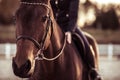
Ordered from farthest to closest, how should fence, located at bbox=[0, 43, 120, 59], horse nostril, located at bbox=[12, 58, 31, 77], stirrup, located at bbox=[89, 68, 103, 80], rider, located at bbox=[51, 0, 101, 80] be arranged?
fence, located at bbox=[0, 43, 120, 59] → stirrup, located at bbox=[89, 68, 103, 80] → rider, located at bbox=[51, 0, 101, 80] → horse nostril, located at bbox=[12, 58, 31, 77]

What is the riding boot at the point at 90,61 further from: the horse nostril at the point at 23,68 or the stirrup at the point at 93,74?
the horse nostril at the point at 23,68

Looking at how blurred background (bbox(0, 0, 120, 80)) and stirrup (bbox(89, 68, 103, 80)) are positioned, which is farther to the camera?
blurred background (bbox(0, 0, 120, 80))

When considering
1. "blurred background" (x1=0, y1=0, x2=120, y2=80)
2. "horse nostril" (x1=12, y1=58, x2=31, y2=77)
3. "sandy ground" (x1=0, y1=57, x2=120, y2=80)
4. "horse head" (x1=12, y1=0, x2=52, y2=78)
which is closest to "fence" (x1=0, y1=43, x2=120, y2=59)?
"blurred background" (x1=0, y1=0, x2=120, y2=80)

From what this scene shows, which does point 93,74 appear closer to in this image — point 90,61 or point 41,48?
point 90,61

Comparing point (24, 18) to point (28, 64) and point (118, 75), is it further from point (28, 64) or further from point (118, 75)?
point (118, 75)

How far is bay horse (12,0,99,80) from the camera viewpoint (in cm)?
504

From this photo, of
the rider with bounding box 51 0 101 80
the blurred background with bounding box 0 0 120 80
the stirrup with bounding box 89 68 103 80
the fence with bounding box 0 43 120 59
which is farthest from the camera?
the blurred background with bounding box 0 0 120 80

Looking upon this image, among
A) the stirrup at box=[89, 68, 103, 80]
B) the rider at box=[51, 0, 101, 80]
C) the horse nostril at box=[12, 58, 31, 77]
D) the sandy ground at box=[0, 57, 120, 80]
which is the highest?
the rider at box=[51, 0, 101, 80]

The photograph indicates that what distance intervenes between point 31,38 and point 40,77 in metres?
0.85

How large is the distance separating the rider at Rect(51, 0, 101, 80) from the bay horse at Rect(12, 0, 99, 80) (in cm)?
22

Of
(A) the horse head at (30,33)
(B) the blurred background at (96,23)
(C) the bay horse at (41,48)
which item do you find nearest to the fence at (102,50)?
(B) the blurred background at (96,23)

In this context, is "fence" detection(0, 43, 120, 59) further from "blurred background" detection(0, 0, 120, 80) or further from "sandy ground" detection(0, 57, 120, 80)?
"sandy ground" detection(0, 57, 120, 80)

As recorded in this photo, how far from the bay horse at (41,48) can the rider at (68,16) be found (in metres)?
0.22

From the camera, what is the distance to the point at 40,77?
Result: 582 centimetres
